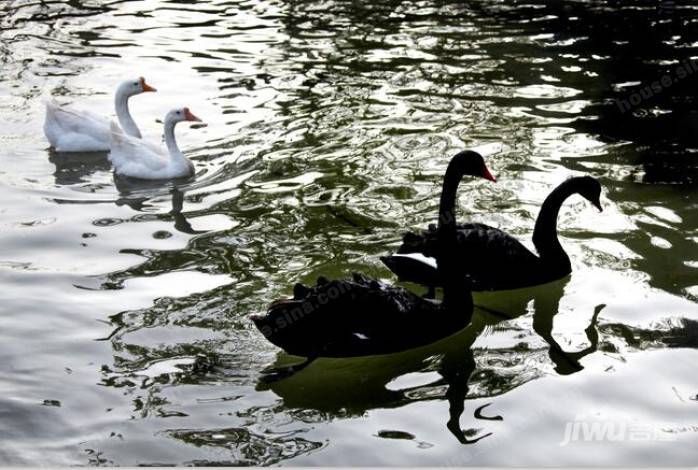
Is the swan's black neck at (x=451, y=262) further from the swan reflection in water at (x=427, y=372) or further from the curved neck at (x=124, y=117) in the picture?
the curved neck at (x=124, y=117)

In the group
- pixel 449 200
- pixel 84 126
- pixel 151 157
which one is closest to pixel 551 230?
pixel 449 200

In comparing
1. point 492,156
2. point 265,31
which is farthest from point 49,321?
point 265,31

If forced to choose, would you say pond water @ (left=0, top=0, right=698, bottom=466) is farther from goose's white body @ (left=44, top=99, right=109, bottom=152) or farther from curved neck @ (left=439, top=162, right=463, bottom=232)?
curved neck @ (left=439, top=162, right=463, bottom=232)

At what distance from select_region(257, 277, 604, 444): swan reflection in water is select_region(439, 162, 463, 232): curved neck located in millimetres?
572

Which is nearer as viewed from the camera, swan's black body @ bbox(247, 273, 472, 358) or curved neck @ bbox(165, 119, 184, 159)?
Answer: swan's black body @ bbox(247, 273, 472, 358)

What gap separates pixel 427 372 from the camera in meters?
5.72

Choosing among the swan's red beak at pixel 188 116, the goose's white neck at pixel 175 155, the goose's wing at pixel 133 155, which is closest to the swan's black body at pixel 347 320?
the goose's white neck at pixel 175 155

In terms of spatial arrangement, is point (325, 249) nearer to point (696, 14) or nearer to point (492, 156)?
point (492, 156)

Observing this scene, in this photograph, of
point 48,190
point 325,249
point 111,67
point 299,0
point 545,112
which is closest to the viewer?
point 325,249

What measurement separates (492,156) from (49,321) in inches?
153

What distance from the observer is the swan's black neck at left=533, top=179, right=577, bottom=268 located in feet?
22.0

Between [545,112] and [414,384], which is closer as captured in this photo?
[414,384]

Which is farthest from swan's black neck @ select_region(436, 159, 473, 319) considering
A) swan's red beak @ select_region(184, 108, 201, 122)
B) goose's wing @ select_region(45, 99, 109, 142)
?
goose's wing @ select_region(45, 99, 109, 142)

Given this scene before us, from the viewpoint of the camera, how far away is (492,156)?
8750 mm
